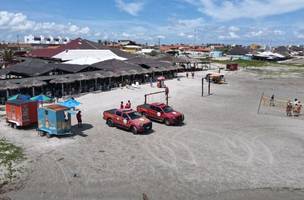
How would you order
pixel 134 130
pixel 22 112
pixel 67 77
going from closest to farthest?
pixel 134 130 → pixel 22 112 → pixel 67 77

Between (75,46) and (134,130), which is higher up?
(75,46)

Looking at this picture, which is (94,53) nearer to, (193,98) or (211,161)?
(193,98)

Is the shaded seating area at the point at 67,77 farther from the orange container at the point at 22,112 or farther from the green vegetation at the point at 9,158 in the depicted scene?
Result: the green vegetation at the point at 9,158

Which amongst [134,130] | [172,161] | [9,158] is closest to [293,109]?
[134,130]

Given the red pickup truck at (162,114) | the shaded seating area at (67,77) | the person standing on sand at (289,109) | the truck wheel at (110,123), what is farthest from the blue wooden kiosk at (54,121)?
the person standing on sand at (289,109)

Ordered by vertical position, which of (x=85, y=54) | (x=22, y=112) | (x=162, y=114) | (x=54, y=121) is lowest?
(x=162, y=114)

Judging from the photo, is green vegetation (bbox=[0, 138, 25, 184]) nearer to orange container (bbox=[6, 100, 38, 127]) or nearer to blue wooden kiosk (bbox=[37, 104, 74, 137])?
blue wooden kiosk (bbox=[37, 104, 74, 137])

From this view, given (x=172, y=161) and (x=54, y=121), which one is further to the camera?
(x=54, y=121)

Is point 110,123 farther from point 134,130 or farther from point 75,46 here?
point 75,46

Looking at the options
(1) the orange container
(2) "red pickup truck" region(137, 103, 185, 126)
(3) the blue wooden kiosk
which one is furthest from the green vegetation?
(2) "red pickup truck" region(137, 103, 185, 126)
